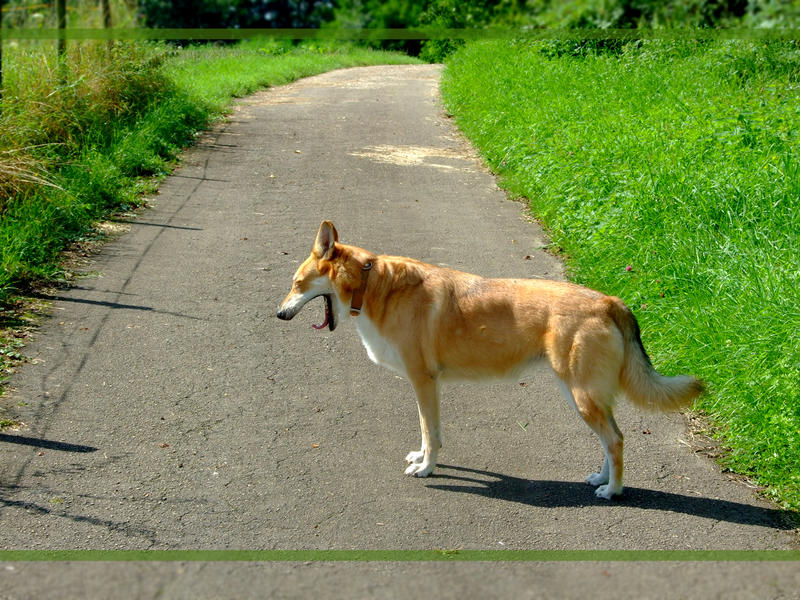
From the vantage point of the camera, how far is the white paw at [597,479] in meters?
5.12

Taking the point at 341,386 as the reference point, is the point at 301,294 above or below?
above

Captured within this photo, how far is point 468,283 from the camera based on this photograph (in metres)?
5.37

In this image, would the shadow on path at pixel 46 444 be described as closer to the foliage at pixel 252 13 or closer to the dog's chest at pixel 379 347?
the dog's chest at pixel 379 347

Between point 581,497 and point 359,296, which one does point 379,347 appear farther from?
point 581,497

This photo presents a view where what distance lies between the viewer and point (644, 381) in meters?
4.86

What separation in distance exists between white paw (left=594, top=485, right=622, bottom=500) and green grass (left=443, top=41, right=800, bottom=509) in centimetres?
Result: 93

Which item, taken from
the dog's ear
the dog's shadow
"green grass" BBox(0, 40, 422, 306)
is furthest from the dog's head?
"green grass" BBox(0, 40, 422, 306)

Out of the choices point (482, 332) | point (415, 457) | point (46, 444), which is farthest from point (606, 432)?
point (46, 444)

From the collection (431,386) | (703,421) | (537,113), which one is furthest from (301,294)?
(537,113)

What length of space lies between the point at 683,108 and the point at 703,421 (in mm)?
6602

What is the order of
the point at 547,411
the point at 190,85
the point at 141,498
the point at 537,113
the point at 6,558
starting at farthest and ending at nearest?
1. the point at 190,85
2. the point at 537,113
3. the point at 547,411
4. the point at 141,498
5. the point at 6,558

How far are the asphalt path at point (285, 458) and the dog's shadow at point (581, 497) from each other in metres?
0.01

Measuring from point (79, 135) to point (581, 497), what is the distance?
389 inches

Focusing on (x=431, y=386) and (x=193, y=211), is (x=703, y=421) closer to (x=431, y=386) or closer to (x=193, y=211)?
(x=431, y=386)
